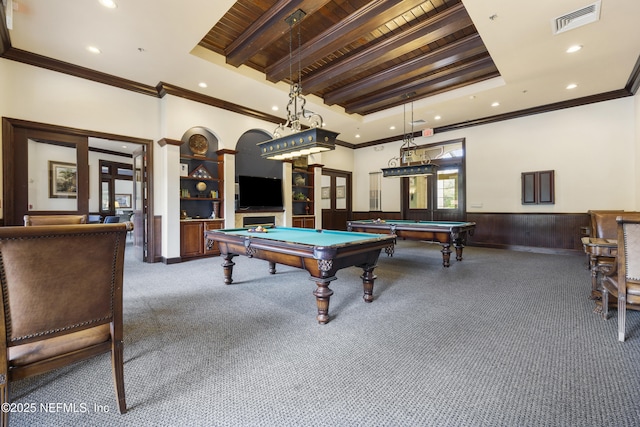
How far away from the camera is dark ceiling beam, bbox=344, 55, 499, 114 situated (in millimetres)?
4887

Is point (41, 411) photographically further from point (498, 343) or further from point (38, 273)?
point (498, 343)

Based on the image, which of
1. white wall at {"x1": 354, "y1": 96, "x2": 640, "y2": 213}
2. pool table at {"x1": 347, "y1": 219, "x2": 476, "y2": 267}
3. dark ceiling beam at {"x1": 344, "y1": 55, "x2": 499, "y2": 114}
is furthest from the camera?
white wall at {"x1": 354, "y1": 96, "x2": 640, "y2": 213}

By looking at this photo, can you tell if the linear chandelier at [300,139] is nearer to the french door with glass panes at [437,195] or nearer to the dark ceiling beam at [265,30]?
the dark ceiling beam at [265,30]

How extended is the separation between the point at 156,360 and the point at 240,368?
638 mm

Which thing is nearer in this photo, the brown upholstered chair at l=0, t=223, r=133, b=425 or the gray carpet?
the brown upholstered chair at l=0, t=223, r=133, b=425

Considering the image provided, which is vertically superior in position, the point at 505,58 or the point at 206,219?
the point at 505,58

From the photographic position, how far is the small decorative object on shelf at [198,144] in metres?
5.74

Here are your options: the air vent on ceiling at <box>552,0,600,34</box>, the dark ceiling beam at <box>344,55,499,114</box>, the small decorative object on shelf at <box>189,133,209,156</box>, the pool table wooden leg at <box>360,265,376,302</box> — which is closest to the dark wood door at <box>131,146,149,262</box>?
the small decorative object on shelf at <box>189,133,209,156</box>

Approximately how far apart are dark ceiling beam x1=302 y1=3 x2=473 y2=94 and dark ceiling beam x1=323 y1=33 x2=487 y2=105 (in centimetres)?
44

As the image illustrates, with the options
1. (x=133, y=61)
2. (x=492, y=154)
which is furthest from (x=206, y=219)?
(x=492, y=154)

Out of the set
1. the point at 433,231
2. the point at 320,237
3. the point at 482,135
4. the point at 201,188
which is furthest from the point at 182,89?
the point at 482,135

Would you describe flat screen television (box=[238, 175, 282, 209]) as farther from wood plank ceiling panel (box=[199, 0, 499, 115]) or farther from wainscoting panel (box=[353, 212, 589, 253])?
wainscoting panel (box=[353, 212, 589, 253])

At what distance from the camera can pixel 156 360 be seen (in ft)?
6.45

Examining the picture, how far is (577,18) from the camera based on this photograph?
3.31m
